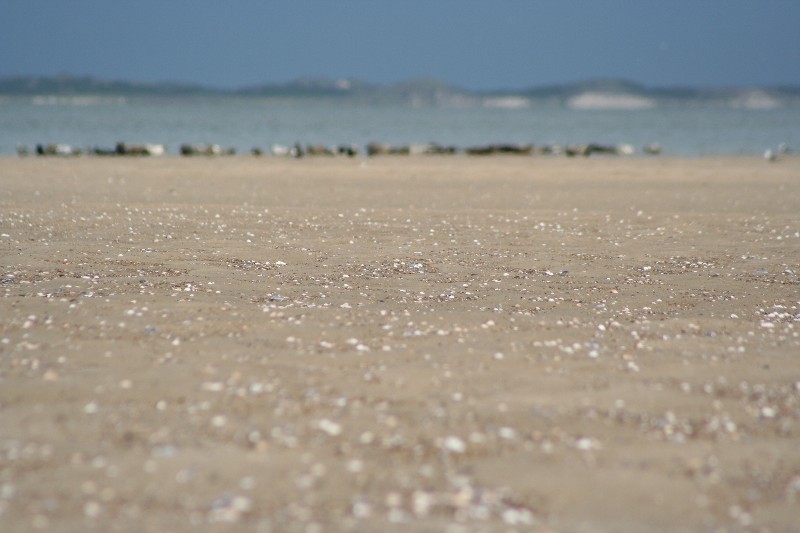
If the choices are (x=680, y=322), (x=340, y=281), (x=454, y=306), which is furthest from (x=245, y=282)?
(x=680, y=322)

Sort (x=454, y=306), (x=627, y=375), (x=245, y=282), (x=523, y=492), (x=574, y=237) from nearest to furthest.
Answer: (x=523, y=492), (x=627, y=375), (x=454, y=306), (x=245, y=282), (x=574, y=237)

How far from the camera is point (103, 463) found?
14.4ft

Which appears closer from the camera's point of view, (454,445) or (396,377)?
(454,445)

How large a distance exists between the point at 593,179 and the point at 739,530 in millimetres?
16420

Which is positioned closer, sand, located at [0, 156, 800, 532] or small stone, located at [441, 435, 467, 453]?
sand, located at [0, 156, 800, 532]

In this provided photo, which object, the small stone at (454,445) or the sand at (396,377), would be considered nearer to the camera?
the sand at (396,377)

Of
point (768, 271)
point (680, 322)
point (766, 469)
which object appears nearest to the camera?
point (766, 469)

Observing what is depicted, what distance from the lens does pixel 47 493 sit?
4.08m

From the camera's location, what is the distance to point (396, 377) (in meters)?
5.68

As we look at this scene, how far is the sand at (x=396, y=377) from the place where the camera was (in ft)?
13.5

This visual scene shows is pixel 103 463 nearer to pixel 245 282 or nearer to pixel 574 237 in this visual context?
pixel 245 282

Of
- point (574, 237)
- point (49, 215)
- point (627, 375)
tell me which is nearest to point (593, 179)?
point (574, 237)

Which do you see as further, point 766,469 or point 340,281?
point 340,281

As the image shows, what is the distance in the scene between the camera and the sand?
13.5ft
